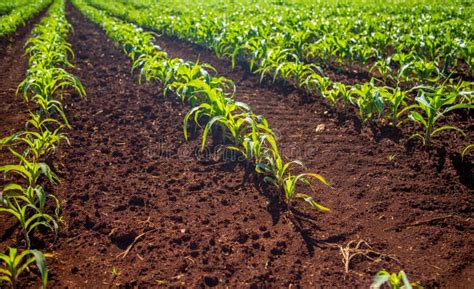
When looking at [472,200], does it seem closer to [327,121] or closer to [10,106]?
[327,121]

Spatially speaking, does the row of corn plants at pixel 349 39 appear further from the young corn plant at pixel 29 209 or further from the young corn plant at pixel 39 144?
the young corn plant at pixel 29 209

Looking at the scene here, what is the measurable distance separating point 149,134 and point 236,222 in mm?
1759

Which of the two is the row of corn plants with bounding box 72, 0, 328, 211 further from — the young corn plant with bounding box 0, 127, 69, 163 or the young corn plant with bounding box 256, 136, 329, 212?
the young corn plant with bounding box 0, 127, 69, 163

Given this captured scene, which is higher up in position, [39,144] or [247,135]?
[247,135]

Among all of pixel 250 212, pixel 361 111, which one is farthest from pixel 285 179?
pixel 361 111

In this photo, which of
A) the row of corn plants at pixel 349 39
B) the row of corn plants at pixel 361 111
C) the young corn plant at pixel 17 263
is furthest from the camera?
the row of corn plants at pixel 349 39

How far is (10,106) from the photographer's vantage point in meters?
4.54

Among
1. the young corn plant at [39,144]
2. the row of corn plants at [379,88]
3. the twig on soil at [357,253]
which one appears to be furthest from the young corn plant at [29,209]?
the row of corn plants at [379,88]

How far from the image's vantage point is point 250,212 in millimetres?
2574

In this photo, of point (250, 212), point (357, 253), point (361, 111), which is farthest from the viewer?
point (361, 111)

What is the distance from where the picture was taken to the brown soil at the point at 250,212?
2.06 meters

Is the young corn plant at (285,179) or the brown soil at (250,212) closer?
the brown soil at (250,212)

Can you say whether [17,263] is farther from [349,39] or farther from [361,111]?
[349,39]

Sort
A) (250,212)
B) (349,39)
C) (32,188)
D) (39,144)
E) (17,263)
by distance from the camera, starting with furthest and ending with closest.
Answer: (349,39)
(39,144)
(250,212)
(32,188)
(17,263)
